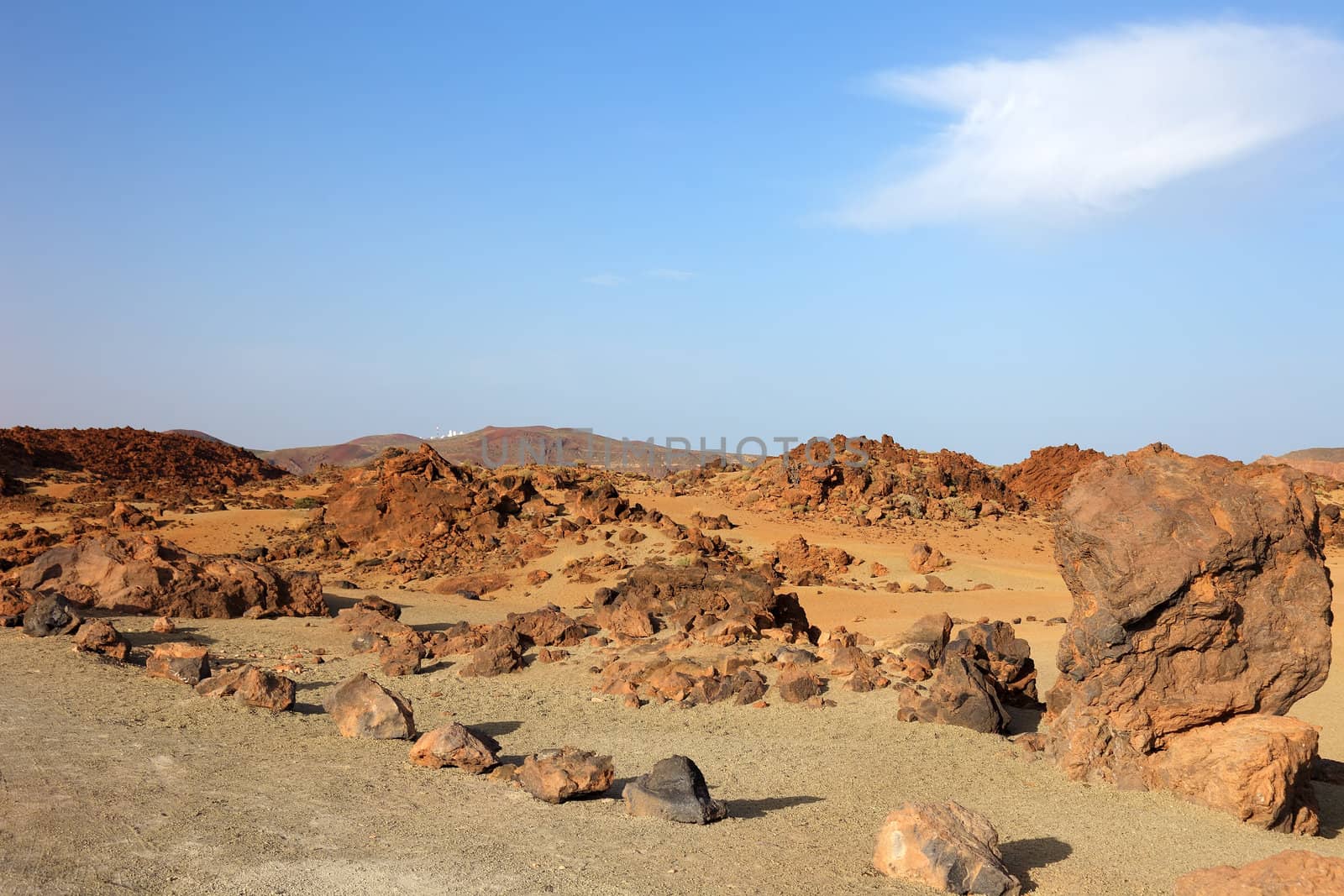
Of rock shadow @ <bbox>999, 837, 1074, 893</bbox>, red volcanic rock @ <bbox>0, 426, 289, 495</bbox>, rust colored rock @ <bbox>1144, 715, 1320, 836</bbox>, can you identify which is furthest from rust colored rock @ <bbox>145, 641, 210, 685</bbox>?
red volcanic rock @ <bbox>0, 426, 289, 495</bbox>

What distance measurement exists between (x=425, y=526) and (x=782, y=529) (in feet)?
27.4

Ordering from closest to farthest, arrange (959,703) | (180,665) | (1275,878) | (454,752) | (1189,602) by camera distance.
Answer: (1275,878)
(454,752)
(1189,602)
(180,665)
(959,703)

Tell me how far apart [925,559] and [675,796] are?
15347 mm

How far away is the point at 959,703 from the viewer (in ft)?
31.3

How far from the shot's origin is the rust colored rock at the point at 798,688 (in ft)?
33.7

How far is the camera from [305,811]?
6.10 metres

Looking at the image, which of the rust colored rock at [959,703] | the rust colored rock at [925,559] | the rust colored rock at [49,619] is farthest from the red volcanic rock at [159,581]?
the rust colored rock at [925,559]

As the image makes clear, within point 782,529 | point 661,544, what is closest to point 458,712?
point 661,544

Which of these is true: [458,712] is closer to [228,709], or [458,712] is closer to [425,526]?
[228,709]

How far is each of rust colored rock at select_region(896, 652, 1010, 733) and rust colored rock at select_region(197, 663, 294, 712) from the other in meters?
5.50

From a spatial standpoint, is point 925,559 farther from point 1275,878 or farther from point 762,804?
Answer: point 1275,878

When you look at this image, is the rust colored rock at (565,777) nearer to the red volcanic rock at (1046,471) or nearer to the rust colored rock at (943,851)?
the rust colored rock at (943,851)

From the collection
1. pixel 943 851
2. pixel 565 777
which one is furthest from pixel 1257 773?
pixel 565 777

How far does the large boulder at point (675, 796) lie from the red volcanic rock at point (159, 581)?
29.6ft
